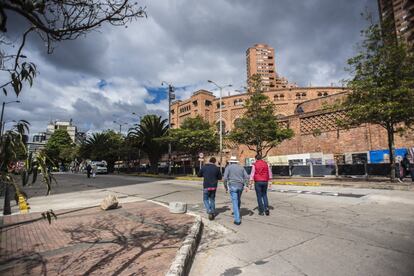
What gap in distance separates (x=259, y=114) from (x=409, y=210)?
1696 cm

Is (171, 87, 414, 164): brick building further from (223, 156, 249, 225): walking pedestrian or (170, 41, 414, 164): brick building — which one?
(223, 156, 249, 225): walking pedestrian

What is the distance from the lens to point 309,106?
138 feet

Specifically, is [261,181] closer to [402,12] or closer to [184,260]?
[184,260]

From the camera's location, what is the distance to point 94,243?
543 cm

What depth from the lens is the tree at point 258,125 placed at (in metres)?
24.1

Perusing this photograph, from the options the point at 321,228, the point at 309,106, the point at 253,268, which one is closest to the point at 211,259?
the point at 253,268

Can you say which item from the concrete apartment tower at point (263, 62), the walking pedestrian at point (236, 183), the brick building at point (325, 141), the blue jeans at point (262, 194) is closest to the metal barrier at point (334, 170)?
the brick building at point (325, 141)

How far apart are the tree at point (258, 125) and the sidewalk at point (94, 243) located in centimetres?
1689

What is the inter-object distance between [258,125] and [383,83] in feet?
33.2

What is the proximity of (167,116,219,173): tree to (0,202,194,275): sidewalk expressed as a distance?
24.7 m

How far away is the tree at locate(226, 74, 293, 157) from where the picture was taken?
24.1 metres

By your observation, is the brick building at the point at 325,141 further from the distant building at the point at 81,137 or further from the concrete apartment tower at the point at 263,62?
the concrete apartment tower at the point at 263,62

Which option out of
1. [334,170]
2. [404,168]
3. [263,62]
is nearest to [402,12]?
[334,170]

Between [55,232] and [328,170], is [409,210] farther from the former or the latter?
[328,170]
